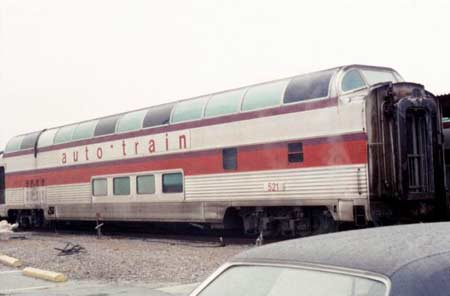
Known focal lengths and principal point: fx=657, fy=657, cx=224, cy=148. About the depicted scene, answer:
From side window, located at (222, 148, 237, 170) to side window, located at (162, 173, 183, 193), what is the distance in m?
1.79

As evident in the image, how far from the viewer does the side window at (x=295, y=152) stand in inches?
555

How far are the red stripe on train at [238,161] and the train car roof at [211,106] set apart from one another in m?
0.96

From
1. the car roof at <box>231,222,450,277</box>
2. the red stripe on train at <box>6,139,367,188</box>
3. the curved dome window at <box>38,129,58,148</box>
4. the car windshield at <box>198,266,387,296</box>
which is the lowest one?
the car windshield at <box>198,266,387,296</box>

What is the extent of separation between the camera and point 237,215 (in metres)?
16.2

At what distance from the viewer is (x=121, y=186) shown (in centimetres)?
1958

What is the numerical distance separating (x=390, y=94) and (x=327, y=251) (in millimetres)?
10886

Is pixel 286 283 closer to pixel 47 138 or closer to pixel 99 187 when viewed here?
pixel 99 187

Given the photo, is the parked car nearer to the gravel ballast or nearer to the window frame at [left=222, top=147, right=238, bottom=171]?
the gravel ballast

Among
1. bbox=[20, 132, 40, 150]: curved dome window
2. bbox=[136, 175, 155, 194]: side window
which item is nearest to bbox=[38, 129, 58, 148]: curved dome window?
bbox=[20, 132, 40, 150]: curved dome window

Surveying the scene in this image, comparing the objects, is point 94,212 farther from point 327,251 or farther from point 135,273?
point 327,251

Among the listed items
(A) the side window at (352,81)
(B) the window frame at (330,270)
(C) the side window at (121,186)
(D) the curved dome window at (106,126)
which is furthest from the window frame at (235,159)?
(B) the window frame at (330,270)

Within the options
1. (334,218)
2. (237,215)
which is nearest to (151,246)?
(237,215)

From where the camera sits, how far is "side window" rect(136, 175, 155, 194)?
18.3m

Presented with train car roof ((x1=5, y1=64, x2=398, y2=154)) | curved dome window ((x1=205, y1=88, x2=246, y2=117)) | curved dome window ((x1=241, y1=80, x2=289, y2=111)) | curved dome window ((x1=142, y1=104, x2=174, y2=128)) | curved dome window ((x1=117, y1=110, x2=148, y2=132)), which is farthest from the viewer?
curved dome window ((x1=117, y1=110, x2=148, y2=132))
